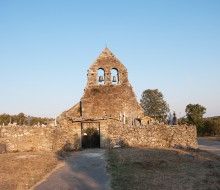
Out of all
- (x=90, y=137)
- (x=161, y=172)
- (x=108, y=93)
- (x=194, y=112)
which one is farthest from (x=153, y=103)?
(x=161, y=172)

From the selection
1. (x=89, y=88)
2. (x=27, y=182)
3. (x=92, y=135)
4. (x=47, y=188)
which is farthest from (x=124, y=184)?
(x=89, y=88)

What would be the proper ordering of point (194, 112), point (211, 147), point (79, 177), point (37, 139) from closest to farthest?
point (79, 177)
point (37, 139)
point (211, 147)
point (194, 112)

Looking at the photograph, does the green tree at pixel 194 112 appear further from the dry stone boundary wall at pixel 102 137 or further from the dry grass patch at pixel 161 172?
the dry grass patch at pixel 161 172

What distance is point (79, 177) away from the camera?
1033 centimetres

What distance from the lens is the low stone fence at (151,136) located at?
20141mm

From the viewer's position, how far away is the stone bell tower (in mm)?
25767

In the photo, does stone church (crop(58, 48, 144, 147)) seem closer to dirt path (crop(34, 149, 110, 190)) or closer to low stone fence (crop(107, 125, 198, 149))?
low stone fence (crop(107, 125, 198, 149))

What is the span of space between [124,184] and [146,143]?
1128 centimetres

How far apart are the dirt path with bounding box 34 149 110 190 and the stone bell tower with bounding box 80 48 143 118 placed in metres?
12.0

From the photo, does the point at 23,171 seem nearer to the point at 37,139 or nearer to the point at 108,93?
the point at 37,139

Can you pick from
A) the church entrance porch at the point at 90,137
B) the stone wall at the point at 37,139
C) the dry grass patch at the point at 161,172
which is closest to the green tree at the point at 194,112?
the church entrance porch at the point at 90,137

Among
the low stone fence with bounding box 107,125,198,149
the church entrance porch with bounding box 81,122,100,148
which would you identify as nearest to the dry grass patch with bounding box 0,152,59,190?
the low stone fence with bounding box 107,125,198,149

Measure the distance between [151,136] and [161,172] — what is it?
9279 millimetres

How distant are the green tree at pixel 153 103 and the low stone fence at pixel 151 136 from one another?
33.4 m
